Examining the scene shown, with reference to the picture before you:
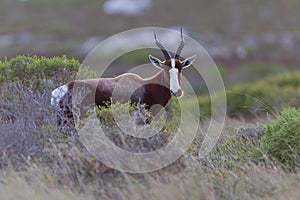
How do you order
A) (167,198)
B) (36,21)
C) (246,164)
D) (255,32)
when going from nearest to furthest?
(167,198), (246,164), (255,32), (36,21)

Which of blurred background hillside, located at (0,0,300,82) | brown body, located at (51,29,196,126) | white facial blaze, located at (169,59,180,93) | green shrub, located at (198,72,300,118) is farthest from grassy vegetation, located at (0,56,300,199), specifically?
blurred background hillside, located at (0,0,300,82)

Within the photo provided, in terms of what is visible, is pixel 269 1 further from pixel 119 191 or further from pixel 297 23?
pixel 119 191

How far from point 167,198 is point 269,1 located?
272ft

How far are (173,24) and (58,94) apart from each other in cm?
6840

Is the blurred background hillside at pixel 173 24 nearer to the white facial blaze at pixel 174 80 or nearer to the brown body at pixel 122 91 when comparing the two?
the brown body at pixel 122 91

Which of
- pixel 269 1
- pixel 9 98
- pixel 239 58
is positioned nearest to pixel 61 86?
pixel 9 98

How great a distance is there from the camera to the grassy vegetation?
308 inches

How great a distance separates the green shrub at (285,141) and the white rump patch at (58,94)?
3048 mm

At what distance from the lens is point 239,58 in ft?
185

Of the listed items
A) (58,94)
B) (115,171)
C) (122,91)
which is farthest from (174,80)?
(115,171)

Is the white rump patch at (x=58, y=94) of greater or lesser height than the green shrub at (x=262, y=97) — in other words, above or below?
above

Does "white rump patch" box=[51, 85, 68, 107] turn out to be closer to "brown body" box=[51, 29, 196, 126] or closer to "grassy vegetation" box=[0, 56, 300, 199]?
"brown body" box=[51, 29, 196, 126]

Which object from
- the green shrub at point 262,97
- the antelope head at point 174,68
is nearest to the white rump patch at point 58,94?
the antelope head at point 174,68

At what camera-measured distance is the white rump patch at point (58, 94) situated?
10097 millimetres
